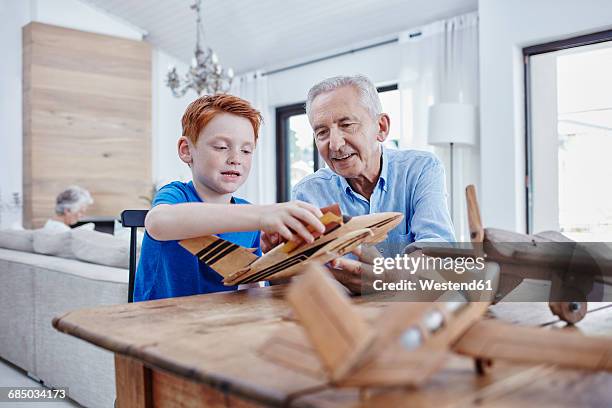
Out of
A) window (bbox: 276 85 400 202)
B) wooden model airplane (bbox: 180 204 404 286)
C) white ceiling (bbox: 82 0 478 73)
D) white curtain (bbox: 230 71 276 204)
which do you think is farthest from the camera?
white curtain (bbox: 230 71 276 204)

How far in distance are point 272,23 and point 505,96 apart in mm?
2603

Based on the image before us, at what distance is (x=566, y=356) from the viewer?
504mm

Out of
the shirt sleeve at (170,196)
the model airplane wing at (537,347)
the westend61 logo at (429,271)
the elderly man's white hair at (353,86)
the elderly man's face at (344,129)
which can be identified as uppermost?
the elderly man's white hair at (353,86)

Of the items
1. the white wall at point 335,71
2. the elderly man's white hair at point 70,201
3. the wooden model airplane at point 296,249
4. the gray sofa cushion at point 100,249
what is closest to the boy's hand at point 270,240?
the wooden model airplane at point 296,249

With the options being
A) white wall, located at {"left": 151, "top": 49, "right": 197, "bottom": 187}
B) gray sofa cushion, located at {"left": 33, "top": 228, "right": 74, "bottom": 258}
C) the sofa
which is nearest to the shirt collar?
the sofa

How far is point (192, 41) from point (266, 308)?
6217 millimetres

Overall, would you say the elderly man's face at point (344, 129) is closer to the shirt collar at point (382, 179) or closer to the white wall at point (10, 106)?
the shirt collar at point (382, 179)

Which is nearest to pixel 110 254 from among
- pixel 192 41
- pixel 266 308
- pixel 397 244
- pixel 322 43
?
pixel 397 244

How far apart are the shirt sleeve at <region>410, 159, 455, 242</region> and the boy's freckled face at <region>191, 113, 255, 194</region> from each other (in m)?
0.44

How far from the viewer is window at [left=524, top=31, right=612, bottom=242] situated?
159 inches

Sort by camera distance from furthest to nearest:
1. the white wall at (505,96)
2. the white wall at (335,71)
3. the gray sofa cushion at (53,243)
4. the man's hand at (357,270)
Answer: the white wall at (335,71)
the white wall at (505,96)
the gray sofa cushion at (53,243)
the man's hand at (357,270)

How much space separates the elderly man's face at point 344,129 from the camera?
145cm

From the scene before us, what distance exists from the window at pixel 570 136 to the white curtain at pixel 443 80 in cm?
56

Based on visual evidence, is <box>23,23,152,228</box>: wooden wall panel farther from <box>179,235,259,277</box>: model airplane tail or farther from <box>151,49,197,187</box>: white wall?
<box>179,235,259,277</box>: model airplane tail
